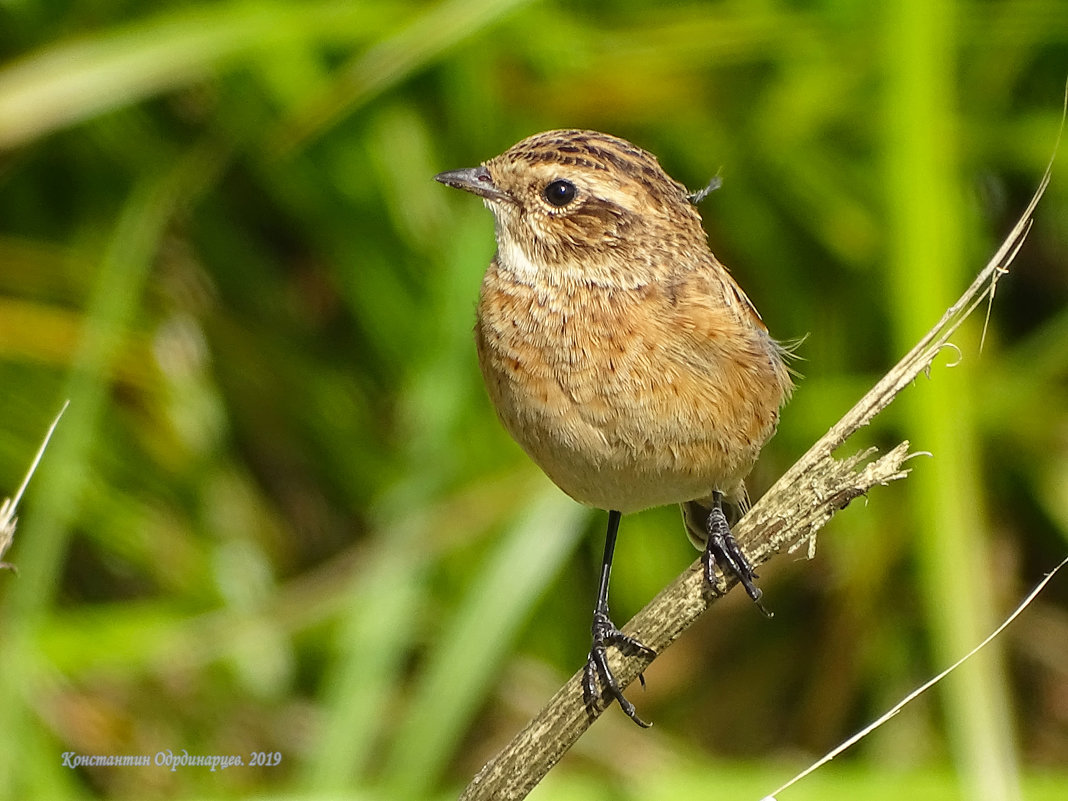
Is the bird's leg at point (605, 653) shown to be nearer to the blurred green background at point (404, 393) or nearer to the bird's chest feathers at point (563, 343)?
the bird's chest feathers at point (563, 343)

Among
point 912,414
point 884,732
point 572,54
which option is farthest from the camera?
point 884,732

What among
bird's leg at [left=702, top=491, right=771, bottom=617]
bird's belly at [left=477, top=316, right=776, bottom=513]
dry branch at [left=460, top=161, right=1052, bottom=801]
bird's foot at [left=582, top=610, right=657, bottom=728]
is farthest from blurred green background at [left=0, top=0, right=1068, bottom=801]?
dry branch at [left=460, top=161, right=1052, bottom=801]

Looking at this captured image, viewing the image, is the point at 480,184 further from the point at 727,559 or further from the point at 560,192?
the point at 727,559

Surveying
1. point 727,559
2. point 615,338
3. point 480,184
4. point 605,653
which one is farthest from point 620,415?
point 480,184

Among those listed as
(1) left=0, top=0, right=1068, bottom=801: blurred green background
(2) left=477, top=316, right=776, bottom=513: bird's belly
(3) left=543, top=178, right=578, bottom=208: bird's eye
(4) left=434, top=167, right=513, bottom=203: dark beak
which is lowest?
(2) left=477, top=316, right=776, bottom=513: bird's belly

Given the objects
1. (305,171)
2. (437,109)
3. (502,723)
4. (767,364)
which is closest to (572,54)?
(437,109)

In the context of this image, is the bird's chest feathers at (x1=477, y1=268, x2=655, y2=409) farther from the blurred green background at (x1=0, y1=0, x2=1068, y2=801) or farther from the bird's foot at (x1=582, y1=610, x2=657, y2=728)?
the blurred green background at (x1=0, y1=0, x2=1068, y2=801)

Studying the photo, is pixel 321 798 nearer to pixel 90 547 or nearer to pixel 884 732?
pixel 90 547
